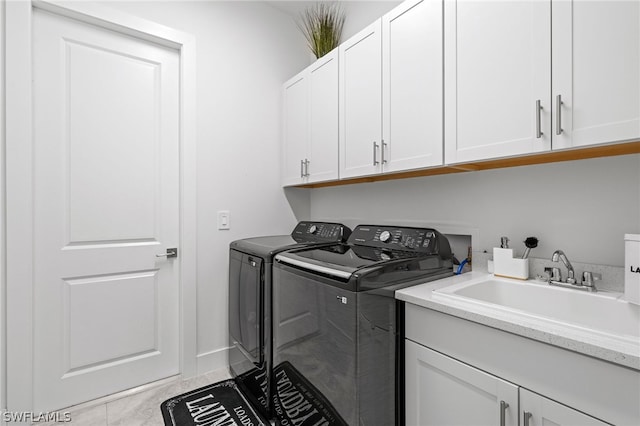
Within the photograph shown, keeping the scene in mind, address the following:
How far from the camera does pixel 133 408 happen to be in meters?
1.86

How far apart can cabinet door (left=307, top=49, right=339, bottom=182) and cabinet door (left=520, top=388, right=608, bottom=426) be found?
1.45 meters

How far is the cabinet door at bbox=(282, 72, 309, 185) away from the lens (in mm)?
2312

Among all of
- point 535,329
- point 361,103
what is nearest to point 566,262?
point 535,329

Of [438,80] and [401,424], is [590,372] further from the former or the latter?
[438,80]

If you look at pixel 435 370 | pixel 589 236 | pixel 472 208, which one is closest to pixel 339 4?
pixel 472 208

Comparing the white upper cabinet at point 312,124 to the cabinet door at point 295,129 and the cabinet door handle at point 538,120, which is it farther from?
the cabinet door handle at point 538,120

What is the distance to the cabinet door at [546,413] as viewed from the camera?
816 millimetres

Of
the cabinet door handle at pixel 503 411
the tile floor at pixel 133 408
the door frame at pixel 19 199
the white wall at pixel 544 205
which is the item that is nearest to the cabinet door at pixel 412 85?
the white wall at pixel 544 205

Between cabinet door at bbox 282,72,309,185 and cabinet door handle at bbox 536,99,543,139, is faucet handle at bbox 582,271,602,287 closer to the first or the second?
cabinet door handle at bbox 536,99,543,139

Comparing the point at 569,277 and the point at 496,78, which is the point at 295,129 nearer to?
the point at 496,78

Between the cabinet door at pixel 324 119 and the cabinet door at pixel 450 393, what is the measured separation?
120cm

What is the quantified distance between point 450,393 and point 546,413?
0.29 metres

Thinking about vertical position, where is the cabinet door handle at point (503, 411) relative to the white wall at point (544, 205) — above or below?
below

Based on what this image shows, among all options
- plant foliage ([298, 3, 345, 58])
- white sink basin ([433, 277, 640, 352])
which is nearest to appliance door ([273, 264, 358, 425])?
white sink basin ([433, 277, 640, 352])
